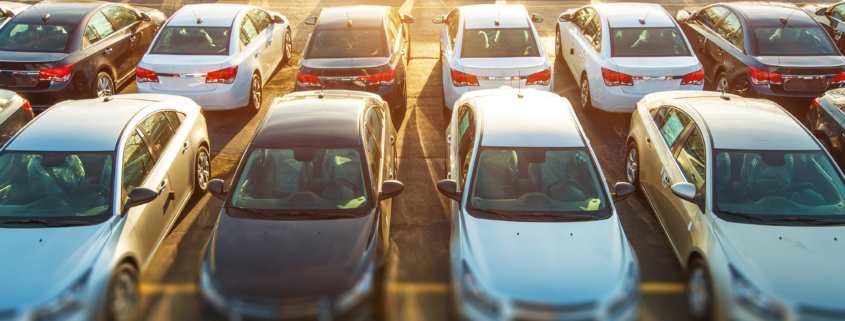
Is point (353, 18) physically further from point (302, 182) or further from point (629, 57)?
point (302, 182)

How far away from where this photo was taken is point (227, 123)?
30.6 feet

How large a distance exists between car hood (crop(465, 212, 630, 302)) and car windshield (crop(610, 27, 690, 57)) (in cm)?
511

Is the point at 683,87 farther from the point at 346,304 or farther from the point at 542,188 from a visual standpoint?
the point at 346,304

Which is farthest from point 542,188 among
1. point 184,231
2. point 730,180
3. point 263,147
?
point 184,231

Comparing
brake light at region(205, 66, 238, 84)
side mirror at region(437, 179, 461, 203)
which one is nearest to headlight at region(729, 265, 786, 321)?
side mirror at region(437, 179, 461, 203)

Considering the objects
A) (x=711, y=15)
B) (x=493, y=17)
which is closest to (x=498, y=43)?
(x=493, y=17)

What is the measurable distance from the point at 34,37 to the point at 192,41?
2.61 m

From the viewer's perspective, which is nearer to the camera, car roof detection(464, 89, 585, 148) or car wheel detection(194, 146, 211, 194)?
car roof detection(464, 89, 585, 148)

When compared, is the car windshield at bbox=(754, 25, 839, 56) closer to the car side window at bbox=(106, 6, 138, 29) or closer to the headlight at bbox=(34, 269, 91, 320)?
the headlight at bbox=(34, 269, 91, 320)

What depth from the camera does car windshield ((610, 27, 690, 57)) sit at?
9094 millimetres

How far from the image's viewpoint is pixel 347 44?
9.21m

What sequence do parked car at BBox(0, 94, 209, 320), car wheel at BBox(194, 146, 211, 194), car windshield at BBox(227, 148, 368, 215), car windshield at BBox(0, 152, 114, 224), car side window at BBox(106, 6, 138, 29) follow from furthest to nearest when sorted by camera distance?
car side window at BBox(106, 6, 138, 29) → car wheel at BBox(194, 146, 211, 194) → car windshield at BBox(227, 148, 368, 215) → car windshield at BBox(0, 152, 114, 224) → parked car at BBox(0, 94, 209, 320)

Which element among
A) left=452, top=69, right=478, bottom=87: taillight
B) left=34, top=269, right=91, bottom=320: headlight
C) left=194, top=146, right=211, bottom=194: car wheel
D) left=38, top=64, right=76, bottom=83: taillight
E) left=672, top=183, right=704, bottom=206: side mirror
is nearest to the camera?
left=34, top=269, right=91, bottom=320: headlight

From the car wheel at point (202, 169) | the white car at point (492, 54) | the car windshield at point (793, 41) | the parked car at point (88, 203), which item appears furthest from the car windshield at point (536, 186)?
the car windshield at point (793, 41)
